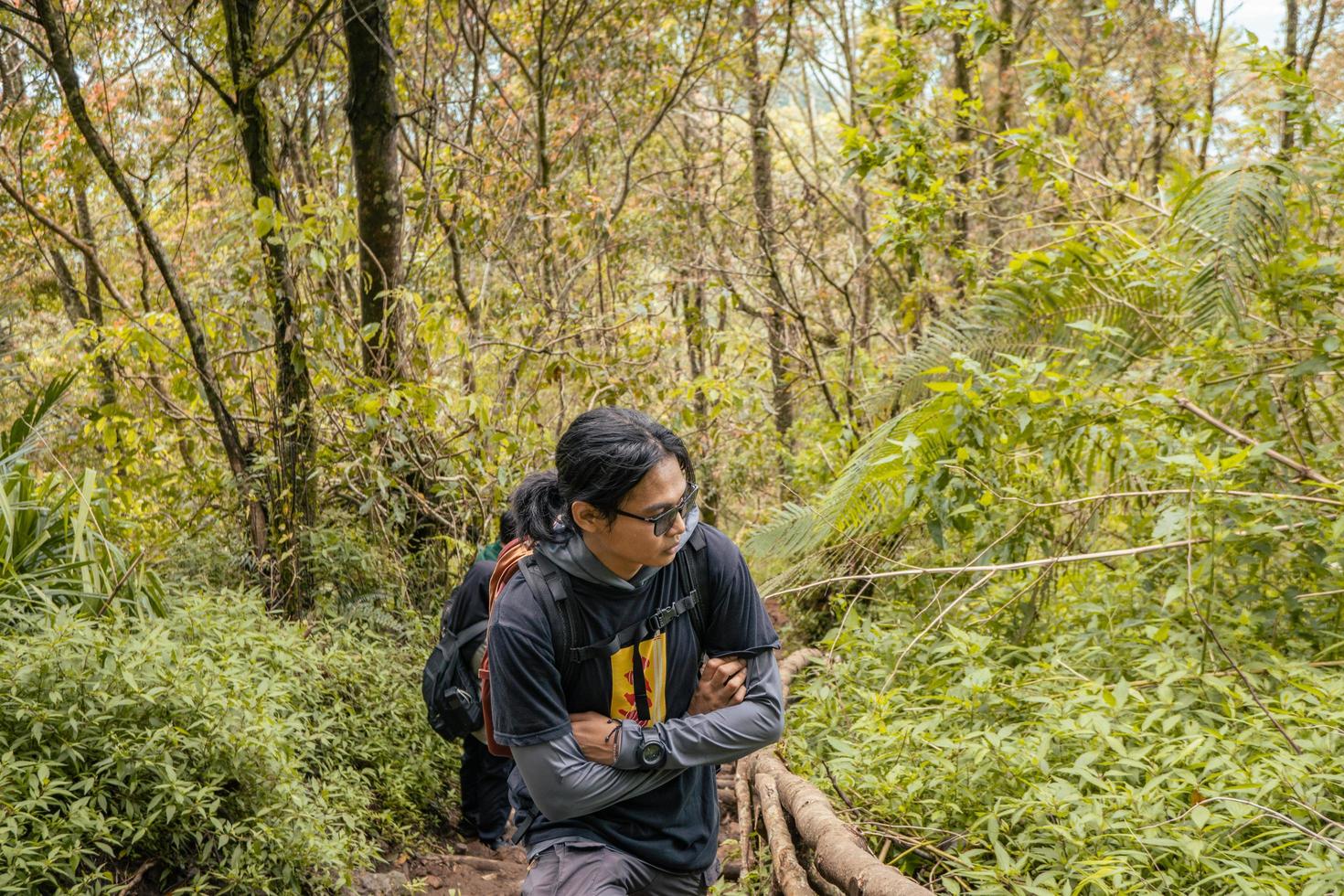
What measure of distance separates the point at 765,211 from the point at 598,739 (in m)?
8.67

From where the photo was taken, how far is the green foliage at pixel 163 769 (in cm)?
333

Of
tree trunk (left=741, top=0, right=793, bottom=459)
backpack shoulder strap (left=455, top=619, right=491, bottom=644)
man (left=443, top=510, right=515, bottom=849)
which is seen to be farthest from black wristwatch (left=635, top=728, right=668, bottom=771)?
tree trunk (left=741, top=0, right=793, bottom=459)

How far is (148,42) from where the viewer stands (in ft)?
24.1

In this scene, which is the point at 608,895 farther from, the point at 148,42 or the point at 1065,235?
the point at 148,42

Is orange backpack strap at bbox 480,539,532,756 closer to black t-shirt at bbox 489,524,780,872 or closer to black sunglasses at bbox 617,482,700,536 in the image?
black t-shirt at bbox 489,524,780,872

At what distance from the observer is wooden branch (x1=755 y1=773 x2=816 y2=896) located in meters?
3.32

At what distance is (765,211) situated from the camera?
10320 mm

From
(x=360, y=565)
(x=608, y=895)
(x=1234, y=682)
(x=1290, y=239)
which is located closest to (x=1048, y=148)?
(x=1290, y=239)

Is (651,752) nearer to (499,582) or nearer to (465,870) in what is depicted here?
(499,582)

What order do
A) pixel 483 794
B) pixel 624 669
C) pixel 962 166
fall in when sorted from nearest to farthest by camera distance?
pixel 624 669, pixel 483 794, pixel 962 166

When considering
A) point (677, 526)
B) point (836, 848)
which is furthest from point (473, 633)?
point (677, 526)

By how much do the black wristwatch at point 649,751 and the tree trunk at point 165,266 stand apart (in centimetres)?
439

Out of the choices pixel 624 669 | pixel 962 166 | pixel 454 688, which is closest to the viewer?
pixel 624 669

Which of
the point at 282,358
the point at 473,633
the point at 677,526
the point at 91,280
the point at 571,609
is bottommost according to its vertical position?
the point at 473,633
